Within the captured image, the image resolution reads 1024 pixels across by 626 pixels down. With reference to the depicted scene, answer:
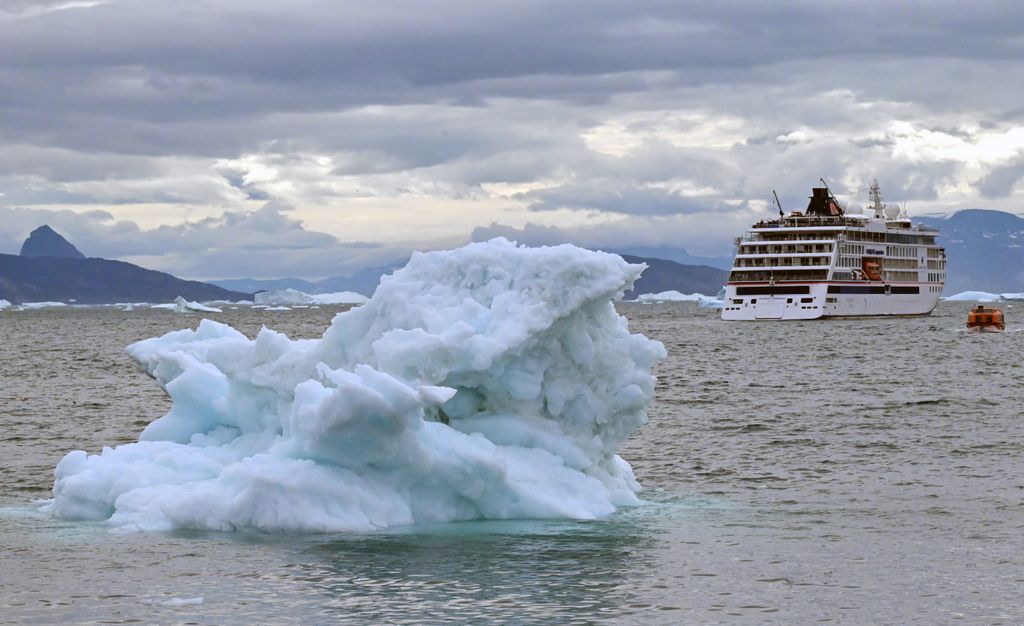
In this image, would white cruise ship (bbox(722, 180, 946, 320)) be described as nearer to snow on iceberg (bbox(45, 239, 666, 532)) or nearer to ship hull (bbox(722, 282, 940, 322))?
ship hull (bbox(722, 282, 940, 322))

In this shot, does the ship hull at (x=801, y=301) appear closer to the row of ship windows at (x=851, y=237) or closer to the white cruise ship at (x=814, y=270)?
the white cruise ship at (x=814, y=270)

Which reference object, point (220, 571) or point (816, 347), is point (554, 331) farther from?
point (816, 347)

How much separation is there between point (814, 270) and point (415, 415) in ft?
366

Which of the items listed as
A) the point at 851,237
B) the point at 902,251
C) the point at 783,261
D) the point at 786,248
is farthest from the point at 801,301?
the point at 902,251

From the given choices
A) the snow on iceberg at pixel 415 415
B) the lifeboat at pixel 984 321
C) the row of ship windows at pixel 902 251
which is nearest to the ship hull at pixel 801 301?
the row of ship windows at pixel 902 251

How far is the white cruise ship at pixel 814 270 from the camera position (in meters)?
125

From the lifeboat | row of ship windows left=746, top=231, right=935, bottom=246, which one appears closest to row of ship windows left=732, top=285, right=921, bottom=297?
row of ship windows left=746, top=231, right=935, bottom=246

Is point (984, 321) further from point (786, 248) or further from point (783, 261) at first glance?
point (786, 248)

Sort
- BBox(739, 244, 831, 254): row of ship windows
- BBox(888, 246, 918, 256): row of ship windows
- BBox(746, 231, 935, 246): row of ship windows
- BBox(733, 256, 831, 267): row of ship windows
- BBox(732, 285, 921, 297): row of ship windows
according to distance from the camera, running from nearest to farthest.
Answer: BBox(732, 285, 921, 297): row of ship windows → BBox(733, 256, 831, 267): row of ship windows → BBox(739, 244, 831, 254): row of ship windows → BBox(746, 231, 935, 246): row of ship windows → BBox(888, 246, 918, 256): row of ship windows

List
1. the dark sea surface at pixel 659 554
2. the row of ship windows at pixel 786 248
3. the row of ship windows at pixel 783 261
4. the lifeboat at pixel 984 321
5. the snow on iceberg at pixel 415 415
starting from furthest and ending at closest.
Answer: the row of ship windows at pixel 786 248, the row of ship windows at pixel 783 261, the lifeboat at pixel 984 321, the snow on iceberg at pixel 415 415, the dark sea surface at pixel 659 554

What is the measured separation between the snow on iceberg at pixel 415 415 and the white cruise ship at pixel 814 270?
352 feet

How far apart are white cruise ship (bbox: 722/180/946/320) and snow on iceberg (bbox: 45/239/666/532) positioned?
107278 millimetres

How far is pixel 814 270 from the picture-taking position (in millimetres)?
125188

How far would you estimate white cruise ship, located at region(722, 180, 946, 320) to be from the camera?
412ft
